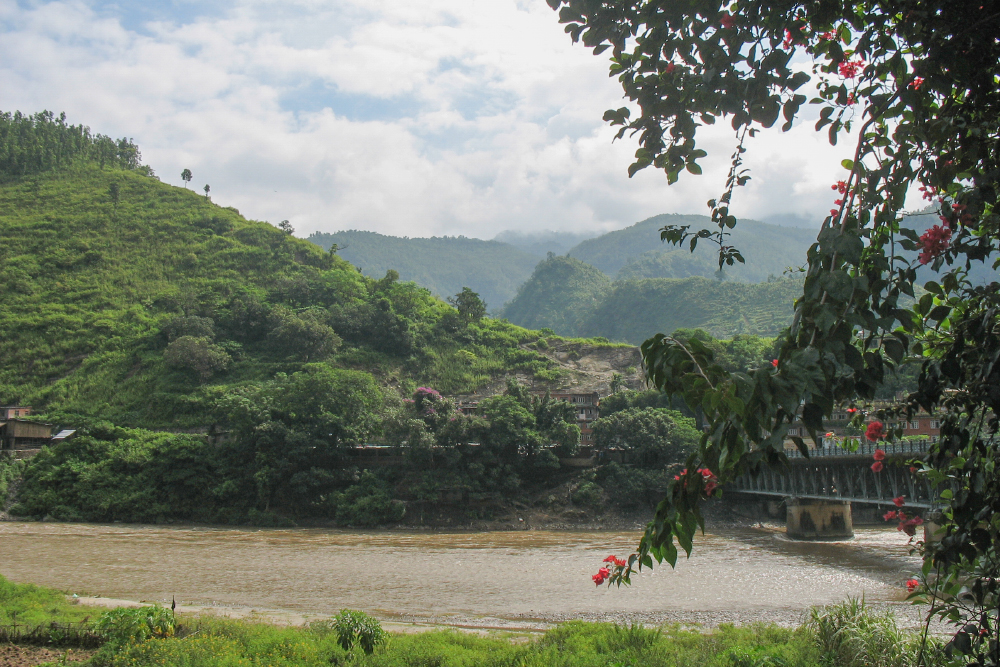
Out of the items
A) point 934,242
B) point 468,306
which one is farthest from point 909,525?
point 468,306

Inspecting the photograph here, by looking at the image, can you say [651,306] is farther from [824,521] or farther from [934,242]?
[934,242]

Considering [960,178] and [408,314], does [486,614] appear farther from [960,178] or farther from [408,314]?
[408,314]

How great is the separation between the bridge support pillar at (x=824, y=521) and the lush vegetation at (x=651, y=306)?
2849 inches

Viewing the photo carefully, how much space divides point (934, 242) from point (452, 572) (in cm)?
2474

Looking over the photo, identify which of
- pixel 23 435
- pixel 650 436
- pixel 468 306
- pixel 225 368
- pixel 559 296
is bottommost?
pixel 23 435

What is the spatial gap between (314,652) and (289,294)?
2438 inches

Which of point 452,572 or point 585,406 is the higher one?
point 585,406

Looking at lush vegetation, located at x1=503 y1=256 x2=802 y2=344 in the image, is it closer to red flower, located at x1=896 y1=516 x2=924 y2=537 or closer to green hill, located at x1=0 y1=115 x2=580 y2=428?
green hill, located at x1=0 y1=115 x2=580 y2=428

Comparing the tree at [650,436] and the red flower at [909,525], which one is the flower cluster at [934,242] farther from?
the tree at [650,436]

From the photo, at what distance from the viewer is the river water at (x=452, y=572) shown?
19.9m

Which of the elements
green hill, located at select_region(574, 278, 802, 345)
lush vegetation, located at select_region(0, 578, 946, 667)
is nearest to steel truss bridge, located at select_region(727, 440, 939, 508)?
lush vegetation, located at select_region(0, 578, 946, 667)

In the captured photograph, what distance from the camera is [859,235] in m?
3.40

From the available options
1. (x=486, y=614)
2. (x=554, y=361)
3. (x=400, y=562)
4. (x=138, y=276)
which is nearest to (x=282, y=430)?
(x=400, y=562)

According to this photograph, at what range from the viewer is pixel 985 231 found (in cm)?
386
